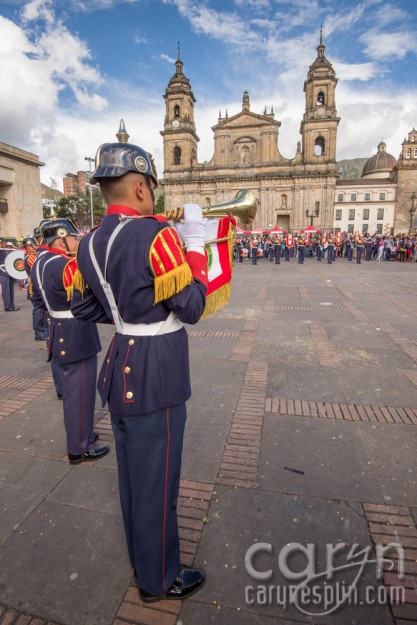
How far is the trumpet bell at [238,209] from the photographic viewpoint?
214 cm

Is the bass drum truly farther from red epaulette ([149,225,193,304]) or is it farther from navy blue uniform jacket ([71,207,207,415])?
red epaulette ([149,225,193,304])

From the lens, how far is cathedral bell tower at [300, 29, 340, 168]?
48750 millimetres

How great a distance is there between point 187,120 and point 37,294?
57.4m

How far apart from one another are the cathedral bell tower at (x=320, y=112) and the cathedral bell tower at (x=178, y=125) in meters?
16.8

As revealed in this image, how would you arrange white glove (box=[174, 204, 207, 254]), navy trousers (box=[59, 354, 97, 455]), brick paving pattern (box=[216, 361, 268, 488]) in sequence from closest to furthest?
white glove (box=[174, 204, 207, 254]) < brick paving pattern (box=[216, 361, 268, 488]) < navy trousers (box=[59, 354, 97, 455])

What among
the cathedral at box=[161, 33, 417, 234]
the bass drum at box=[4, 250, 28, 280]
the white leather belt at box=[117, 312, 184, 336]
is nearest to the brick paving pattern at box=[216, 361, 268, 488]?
the white leather belt at box=[117, 312, 184, 336]

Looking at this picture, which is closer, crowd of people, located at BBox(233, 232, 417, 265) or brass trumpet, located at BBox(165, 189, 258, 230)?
brass trumpet, located at BBox(165, 189, 258, 230)

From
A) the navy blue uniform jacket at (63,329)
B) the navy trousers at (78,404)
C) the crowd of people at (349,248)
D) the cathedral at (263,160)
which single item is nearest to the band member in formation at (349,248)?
the crowd of people at (349,248)

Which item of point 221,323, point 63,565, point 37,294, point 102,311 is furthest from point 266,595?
point 221,323

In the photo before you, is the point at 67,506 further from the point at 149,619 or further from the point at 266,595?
the point at 266,595

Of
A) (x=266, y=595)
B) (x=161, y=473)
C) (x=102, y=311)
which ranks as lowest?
(x=266, y=595)

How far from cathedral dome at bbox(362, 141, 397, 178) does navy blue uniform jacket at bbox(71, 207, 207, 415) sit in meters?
84.8

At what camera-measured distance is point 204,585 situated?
2.04 m

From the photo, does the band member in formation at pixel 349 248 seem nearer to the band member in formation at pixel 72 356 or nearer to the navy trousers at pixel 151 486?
the band member in formation at pixel 72 356
